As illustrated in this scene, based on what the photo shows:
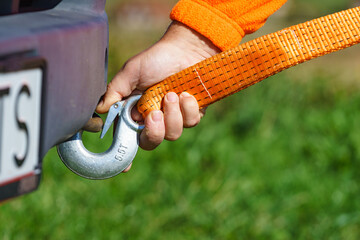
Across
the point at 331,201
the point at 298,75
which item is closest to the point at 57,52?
the point at 331,201

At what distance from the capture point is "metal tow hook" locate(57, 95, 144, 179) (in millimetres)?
1474

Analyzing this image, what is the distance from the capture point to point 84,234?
3000 millimetres

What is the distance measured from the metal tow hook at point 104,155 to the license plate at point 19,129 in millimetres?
318

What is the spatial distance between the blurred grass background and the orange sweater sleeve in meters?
1.56

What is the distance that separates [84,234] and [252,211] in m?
0.86

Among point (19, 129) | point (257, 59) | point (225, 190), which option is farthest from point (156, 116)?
point (225, 190)

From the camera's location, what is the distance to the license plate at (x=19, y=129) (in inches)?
41.6

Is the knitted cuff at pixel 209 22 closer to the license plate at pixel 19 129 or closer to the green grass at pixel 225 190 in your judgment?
the license plate at pixel 19 129

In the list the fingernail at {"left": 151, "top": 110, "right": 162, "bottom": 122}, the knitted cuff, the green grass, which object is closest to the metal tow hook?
the fingernail at {"left": 151, "top": 110, "right": 162, "bottom": 122}

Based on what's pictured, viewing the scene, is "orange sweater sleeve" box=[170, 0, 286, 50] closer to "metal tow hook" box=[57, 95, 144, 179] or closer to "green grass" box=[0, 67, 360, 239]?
"metal tow hook" box=[57, 95, 144, 179]

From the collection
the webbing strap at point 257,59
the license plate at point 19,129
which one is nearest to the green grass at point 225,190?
the webbing strap at point 257,59

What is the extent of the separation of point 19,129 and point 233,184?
2.55 meters

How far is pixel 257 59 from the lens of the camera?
1.47 m

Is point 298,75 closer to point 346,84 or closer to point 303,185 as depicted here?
point 346,84
